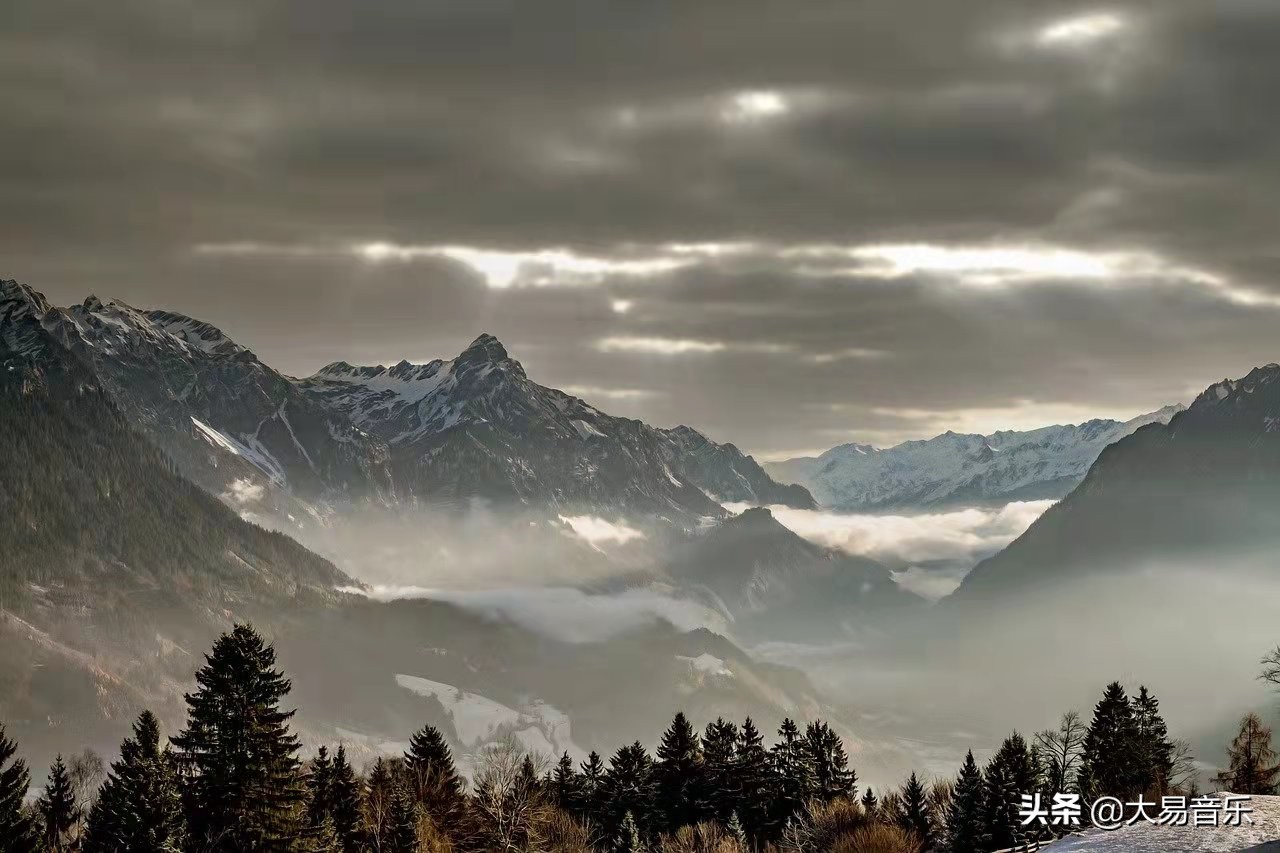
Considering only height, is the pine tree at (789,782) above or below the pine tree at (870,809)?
above

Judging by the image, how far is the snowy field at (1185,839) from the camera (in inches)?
2432

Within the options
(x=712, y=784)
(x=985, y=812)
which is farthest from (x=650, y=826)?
(x=985, y=812)

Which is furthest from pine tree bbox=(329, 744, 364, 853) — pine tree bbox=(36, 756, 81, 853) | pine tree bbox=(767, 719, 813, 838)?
pine tree bbox=(767, 719, 813, 838)

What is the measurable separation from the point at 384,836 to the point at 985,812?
5310 centimetres

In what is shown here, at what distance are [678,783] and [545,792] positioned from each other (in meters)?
17.3

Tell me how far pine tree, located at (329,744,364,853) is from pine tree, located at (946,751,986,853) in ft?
175

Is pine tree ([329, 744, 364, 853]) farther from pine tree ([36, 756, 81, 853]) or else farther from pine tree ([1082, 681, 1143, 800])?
pine tree ([1082, 681, 1143, 800])

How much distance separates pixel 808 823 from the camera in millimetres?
131625

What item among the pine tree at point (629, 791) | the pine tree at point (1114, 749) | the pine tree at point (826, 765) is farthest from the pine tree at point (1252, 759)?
the pine tree at point (629, 791)

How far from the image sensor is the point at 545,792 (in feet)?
527

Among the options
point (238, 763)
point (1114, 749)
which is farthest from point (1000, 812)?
point (238, 763)

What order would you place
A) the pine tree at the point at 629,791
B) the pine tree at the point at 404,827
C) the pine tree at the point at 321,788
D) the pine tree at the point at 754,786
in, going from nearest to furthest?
the pine tree at the point at 404,827 → the pine tree at the point at 321,788 → the pine tree at the point at 754,786 → the pine tree at the point at 629,791

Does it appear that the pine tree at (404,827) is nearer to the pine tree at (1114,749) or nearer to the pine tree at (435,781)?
the pine tree at (435,781)

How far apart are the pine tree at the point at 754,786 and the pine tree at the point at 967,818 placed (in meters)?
36.4
